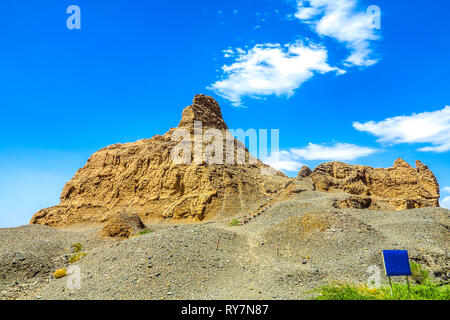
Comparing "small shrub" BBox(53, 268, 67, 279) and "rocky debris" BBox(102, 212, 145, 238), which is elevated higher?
"rocky debris" BBox(102, 212, 145, 238)

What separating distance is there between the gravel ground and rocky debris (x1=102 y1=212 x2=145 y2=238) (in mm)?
1080

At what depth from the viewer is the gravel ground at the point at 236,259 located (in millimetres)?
13603

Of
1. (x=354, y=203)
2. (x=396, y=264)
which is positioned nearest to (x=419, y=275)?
(x=396, y=264)

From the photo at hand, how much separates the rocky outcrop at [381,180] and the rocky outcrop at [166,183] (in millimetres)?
8941

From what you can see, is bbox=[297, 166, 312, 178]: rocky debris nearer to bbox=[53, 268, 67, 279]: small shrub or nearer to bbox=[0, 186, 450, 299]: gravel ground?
bbox=[0, 186, 450, 299]: gravel ground

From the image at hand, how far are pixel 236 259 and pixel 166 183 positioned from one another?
76.1 feet

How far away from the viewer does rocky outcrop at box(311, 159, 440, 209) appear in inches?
1774

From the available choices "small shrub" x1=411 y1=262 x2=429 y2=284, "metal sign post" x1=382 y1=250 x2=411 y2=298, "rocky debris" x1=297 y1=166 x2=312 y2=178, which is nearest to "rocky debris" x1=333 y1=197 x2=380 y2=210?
"small shrub" x1=411 y1=262 x2=429 y2=284

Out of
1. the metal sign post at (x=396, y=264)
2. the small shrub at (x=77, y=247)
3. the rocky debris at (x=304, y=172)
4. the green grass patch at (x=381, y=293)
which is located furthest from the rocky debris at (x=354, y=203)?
the small shrub at (x=77, y=247)

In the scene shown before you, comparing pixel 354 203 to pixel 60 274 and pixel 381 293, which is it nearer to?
pixel 381 293

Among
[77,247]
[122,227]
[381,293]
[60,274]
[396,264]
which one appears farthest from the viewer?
[122,227]

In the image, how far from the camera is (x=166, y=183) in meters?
38.8

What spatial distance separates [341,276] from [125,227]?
1851 centimetres

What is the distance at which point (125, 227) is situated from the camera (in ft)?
84.4
